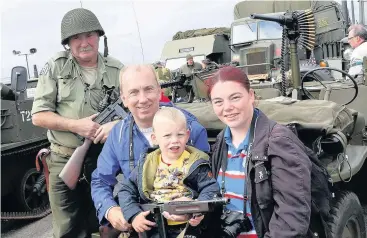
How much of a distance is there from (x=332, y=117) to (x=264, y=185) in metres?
1.07

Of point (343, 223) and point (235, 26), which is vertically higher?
point (235, 26)

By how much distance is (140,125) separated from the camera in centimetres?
280

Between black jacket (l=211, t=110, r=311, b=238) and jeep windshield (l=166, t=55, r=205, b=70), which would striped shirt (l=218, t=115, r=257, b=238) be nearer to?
black jacket (l=211, t=110, r=311, b=238)

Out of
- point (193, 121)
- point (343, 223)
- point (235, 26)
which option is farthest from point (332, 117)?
point (235, 26)

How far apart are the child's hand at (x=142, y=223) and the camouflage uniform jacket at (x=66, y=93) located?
1168 millimetres

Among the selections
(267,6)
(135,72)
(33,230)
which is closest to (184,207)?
(135,72)

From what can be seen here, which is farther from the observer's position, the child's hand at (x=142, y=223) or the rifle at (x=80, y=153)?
the rifle at (x=80, y=153)

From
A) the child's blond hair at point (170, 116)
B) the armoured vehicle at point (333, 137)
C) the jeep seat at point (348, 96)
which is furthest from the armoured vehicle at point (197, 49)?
the child's blond hair at point (170, 116)

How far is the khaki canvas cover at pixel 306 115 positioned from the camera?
295cm

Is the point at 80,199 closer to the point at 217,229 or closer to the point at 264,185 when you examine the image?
the point at 217,229

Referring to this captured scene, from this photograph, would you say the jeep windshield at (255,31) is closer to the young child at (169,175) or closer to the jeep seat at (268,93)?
the jeep seat at (268,93)

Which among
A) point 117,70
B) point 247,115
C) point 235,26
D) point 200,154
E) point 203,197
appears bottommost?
point 203,197

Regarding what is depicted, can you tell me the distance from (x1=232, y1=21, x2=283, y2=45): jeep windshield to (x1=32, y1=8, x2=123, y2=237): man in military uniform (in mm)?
9139

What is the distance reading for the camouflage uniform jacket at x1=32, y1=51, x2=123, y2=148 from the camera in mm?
3391
